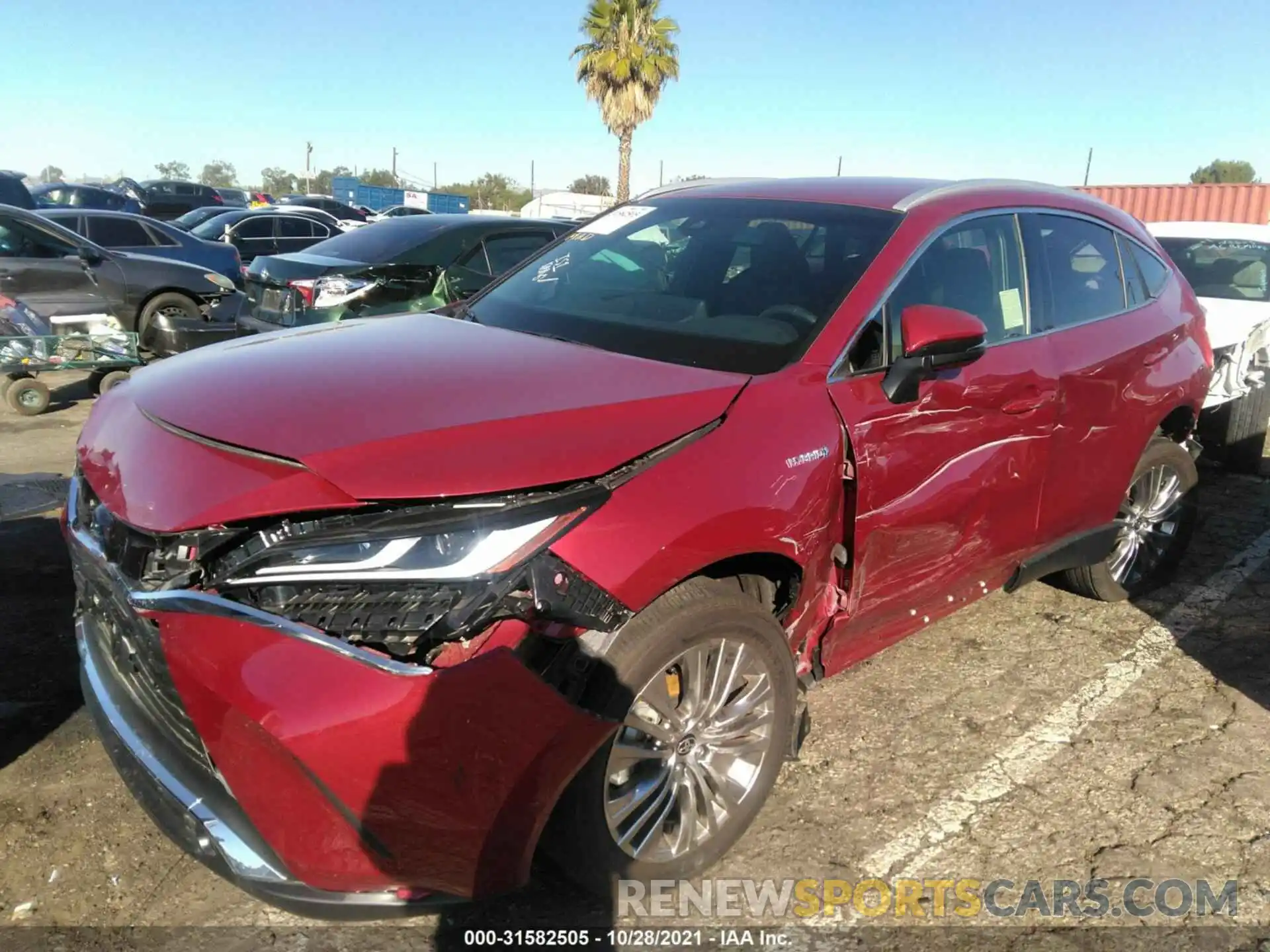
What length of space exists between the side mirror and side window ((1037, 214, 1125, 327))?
38.9 inches

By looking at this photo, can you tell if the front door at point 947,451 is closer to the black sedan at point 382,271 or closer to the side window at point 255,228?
the black sedan at point 382,271

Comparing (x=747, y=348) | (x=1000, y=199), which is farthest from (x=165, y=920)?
(x=1000, y=199)

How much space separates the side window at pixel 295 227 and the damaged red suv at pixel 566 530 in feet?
47.6

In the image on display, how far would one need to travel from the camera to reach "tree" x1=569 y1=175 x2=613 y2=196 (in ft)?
211

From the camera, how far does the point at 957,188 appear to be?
3631 millimetres

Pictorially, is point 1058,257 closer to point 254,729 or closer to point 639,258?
point 639,258

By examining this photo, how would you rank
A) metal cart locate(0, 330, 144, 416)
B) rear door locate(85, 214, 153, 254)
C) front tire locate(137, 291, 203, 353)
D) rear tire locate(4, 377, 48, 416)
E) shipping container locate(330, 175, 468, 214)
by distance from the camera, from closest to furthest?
metal cart locate(0, 330, 144, 416)
rear tire locate(4, 377, 48, 416)
front tire locate(137, 291, 203, 353)
rear door locate(85, 214, 153, 254)
shipping container locate(330, 175, 468, 214)

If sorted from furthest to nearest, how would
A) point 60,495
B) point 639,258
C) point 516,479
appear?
point 60,495
point 639,258
point 516,479

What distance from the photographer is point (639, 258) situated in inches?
145

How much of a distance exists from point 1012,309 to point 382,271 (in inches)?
182

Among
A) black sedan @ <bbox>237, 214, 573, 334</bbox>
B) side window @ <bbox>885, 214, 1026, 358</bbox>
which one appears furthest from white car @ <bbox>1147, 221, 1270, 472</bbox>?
black sedan @ <bbox>237, 214, 573, 334</bbox>

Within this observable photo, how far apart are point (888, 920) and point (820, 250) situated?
2.07 meters

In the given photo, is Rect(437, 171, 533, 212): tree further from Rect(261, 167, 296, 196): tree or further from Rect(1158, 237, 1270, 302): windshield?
Rect(1158, 237, 1270, 302): windshield

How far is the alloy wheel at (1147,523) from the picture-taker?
4.64 meters
